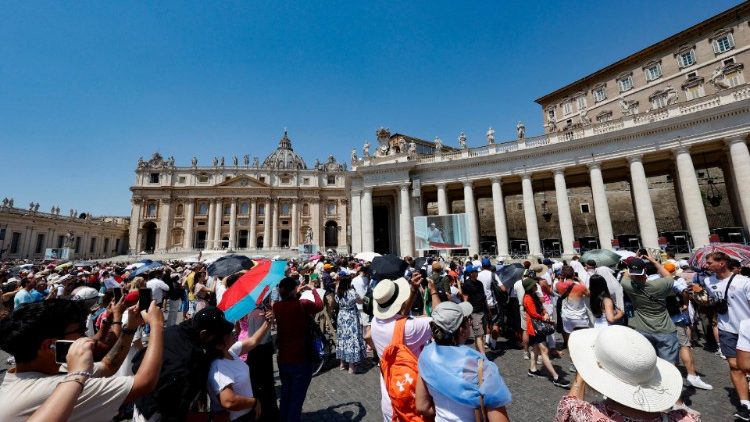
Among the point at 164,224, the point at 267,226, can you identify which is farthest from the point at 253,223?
the point at 164,224

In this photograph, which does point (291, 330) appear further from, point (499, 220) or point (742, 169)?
point (742, 169)

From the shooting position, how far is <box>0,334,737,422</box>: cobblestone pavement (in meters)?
4.33

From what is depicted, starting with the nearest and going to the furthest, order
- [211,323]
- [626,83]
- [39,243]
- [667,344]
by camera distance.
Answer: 1. [211,323]
2. [667,344]
3. [626,83]
4. [39,243]

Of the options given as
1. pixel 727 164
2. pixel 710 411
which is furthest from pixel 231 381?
pixel 727 164

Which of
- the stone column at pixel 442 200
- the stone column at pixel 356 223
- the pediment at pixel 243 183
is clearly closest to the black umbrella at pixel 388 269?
the stone column at pixel 442 200

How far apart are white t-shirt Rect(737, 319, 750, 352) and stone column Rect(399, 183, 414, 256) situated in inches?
858

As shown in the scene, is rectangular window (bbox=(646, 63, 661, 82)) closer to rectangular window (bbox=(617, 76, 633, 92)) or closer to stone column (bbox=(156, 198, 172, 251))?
rectangular window (bbox=(617, 76, 633, 92))

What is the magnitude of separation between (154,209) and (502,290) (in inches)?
2675

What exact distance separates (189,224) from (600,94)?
217 ft

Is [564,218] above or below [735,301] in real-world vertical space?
above

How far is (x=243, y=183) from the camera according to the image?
60500 millimetres

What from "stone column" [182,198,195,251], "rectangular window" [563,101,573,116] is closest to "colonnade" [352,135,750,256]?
"rectangular window" [563,101,573,116]

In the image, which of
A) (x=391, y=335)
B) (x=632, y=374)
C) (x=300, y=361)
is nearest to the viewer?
(x=632, y=374)

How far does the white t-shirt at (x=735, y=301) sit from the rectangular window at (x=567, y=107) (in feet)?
134
